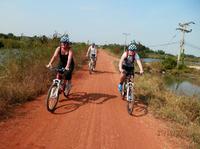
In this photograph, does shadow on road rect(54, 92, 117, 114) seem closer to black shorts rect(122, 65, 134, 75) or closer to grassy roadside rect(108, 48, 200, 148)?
black shorts rect(122, 65, 134, 75)

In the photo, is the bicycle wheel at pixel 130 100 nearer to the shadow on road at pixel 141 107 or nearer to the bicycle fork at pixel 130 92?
the bicycle fork at pixel 130 92

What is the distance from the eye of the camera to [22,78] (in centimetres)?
1196

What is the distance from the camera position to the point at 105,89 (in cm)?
1494

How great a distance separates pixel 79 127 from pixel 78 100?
3.06 metres

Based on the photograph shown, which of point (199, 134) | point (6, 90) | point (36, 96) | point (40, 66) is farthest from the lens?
point (40, 66)

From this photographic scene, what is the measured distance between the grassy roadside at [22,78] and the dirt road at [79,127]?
1.26ft

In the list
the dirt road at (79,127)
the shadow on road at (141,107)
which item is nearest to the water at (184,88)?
the shadow on road at (141,107)

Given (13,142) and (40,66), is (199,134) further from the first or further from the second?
(40,66)

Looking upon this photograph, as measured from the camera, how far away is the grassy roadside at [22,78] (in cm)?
976

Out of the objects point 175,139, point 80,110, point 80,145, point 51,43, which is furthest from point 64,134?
point 51,43

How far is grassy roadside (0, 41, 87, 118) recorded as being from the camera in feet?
32.0

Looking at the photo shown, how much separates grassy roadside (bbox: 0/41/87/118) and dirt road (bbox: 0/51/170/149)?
0.38 metres

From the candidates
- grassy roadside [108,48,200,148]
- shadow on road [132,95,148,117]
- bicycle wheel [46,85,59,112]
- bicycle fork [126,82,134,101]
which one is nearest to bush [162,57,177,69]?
grassy roadside [108,48,200,148]

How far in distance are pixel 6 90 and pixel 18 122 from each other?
7.06 feet
